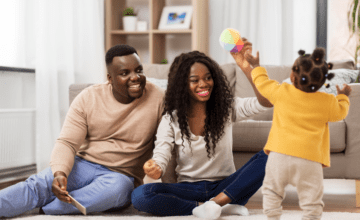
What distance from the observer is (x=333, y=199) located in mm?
2041

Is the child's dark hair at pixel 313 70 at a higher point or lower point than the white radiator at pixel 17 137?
higher

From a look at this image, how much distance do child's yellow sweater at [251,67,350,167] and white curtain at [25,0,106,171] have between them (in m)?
2.01

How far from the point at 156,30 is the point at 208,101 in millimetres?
2007

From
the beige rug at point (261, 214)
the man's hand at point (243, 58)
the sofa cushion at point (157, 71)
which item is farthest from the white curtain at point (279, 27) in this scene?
the man's hand at point (243, 58)

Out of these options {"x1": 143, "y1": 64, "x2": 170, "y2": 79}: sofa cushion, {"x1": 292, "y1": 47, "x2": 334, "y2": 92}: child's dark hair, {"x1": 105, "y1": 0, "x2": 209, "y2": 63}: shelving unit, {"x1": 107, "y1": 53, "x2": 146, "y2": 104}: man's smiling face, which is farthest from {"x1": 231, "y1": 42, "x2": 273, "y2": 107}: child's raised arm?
{"x1": 105, "y1": 0, "x2": 209, "y2": 63}: shelving unit

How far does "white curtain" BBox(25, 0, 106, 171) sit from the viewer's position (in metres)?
2.75

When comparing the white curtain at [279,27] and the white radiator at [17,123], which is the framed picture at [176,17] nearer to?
the white curtain at [279,27]

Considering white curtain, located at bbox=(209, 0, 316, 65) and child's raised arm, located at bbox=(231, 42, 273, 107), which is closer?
child's raised arm, located at bbox=(231, 42, 273, 107)

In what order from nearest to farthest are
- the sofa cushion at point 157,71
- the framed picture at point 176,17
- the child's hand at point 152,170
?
the child's hand at point 152,170 → the sofa cushion at point 157,71 → the framed picture at point 176,17

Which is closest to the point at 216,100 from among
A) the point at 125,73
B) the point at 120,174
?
the point at 125,73

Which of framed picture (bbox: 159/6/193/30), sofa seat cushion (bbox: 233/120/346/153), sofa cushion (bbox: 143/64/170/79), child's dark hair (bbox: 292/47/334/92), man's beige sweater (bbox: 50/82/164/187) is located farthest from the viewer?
framed picture (bbox: 159/6/193/30)

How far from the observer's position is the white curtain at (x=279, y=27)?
348 centimetres

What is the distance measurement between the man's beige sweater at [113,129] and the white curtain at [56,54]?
1141mm

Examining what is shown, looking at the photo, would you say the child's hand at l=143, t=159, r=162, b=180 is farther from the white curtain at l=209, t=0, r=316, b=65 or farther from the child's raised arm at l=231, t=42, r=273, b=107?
the white curtain at l=209, t=0, r=316, b=65
